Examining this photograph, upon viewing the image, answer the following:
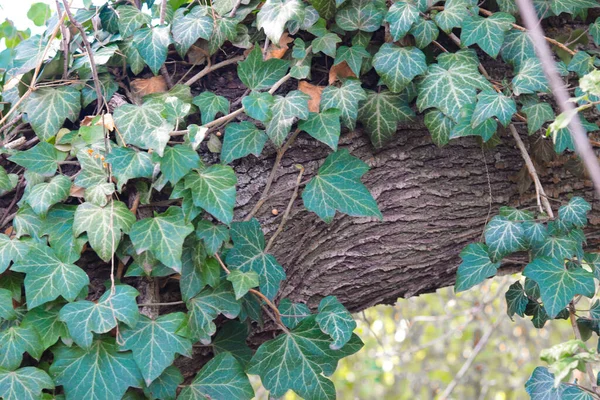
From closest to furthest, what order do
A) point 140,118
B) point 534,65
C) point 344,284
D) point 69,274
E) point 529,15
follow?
point 529,15 < point 69,274 < point 140,118 < point 534,65 < point 344,284

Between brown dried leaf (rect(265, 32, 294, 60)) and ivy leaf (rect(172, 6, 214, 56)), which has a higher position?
ivy leaf (rect(172, 6, 214, 56))

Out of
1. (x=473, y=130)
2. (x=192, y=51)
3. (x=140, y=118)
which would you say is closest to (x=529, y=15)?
(x=473, y=130)

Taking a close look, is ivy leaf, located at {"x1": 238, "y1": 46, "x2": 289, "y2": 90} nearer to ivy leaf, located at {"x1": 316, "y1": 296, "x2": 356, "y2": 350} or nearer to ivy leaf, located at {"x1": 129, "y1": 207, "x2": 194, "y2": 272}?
ivy leaf, located at {"x1": 129, "y1": 207, "x2": 194, "y2": 272}

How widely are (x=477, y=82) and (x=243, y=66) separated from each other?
0.52 meters

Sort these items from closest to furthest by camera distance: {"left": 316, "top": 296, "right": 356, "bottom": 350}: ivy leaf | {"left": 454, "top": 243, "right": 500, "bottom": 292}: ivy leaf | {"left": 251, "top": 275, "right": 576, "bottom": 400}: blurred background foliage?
{"left": 316, "top": 296, "right": 356, "bottom": 350}: ivy leaf → {"left": 454, "top": 243, "right": 500, "bottom": 292}: ivy leaf → {"left": 251, "top": 275, "right": 576, "bottom": 400}: blurred background foliage

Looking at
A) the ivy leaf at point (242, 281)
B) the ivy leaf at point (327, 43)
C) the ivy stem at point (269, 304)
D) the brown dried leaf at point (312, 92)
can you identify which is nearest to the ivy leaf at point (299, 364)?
the ivy stem at point (269, 304)

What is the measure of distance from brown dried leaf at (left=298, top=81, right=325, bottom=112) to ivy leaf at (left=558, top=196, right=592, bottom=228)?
0.58m

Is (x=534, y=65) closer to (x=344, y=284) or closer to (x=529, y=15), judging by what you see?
(x=344, y=284)

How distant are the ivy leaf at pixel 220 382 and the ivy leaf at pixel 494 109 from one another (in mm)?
713

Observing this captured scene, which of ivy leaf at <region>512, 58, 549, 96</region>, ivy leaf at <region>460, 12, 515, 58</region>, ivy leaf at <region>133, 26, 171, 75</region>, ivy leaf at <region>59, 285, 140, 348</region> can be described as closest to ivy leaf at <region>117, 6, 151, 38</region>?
ivy leaf at <region>133, 26, 171, 75</region>

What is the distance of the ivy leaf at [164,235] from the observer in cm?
118

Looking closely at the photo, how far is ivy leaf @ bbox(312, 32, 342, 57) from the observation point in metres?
1.39

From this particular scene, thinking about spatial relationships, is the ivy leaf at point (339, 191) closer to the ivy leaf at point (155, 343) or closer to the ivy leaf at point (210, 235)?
the ivy leaf at point (210, 235)

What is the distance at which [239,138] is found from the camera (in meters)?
1.34
